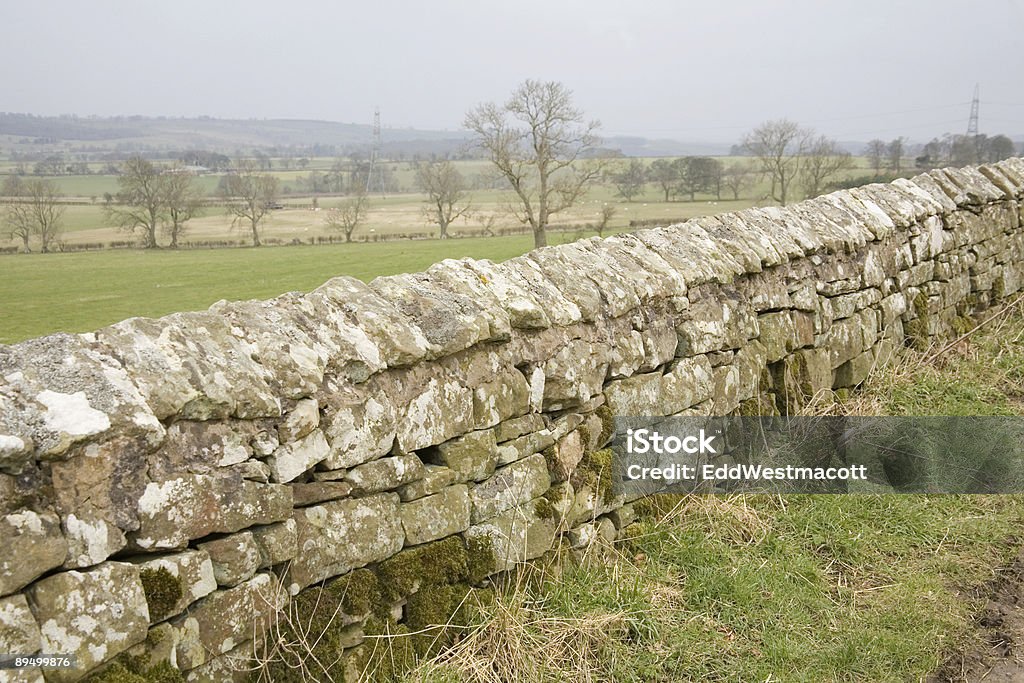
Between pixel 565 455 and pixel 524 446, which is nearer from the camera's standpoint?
pixel 524 446

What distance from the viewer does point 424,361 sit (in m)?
3.41

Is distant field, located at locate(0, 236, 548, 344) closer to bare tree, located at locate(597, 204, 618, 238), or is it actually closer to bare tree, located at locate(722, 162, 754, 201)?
bare tree, located at locate(597, 204, 618, 238)

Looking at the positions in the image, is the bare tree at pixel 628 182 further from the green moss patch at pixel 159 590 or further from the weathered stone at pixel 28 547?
the weathered stone at pixel 28 547

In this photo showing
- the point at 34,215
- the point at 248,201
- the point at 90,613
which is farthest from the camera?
the point at 248,201

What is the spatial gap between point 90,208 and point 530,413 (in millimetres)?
22720

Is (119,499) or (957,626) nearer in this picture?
(119,499)

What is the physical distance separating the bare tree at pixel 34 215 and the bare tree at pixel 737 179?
30.3 meters

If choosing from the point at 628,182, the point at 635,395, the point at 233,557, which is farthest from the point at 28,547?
the point at 628,182

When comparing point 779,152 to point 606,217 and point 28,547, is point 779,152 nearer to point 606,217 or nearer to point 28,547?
point 606,217

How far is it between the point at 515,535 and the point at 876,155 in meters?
36.3

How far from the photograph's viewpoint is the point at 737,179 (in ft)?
132

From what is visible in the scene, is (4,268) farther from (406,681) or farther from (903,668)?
(903,668)

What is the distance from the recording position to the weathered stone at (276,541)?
2773 millimetres

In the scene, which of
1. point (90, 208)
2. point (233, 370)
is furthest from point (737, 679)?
point (90, 208)
